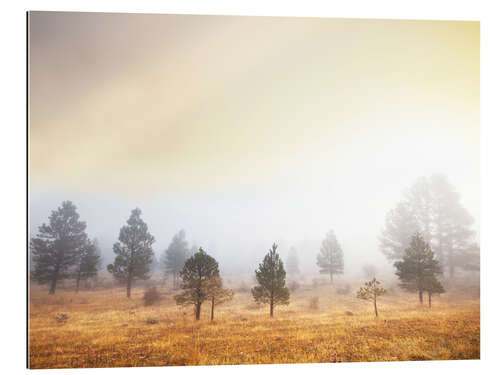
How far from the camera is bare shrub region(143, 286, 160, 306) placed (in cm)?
894

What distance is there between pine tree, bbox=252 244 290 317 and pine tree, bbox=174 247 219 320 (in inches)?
50.1

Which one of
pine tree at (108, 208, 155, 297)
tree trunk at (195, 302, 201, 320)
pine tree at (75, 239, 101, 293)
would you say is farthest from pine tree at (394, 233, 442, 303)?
pine tree at (75, 239, 101, 293)

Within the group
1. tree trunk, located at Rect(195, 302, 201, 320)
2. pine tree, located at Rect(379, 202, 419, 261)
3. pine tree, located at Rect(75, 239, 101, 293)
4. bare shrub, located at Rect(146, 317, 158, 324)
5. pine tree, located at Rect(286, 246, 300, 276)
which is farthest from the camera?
pine tree, located at Rect(379, 202, 419, 261)

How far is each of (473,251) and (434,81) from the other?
16.8 ft

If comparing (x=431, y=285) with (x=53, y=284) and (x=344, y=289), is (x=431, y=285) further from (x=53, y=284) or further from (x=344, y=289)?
(x=53, y=284)

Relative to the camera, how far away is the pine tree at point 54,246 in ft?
27.9

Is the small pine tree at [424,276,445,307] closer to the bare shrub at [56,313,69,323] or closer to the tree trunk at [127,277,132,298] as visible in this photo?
the tree trunk at [127,277,132,298]

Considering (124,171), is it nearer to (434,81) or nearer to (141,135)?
(141,135)

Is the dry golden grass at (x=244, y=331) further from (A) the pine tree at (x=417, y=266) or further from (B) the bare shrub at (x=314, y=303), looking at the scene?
(A) the pine tree at (x=417, y=266)

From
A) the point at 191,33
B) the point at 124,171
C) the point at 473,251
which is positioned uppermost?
the point at 191,33

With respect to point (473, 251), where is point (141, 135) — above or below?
above

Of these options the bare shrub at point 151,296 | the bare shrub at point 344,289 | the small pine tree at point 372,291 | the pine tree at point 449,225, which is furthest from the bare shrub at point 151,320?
the pine tree at point 449,225

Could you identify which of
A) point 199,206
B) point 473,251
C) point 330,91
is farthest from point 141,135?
point 473,251

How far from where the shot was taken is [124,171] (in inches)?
364
